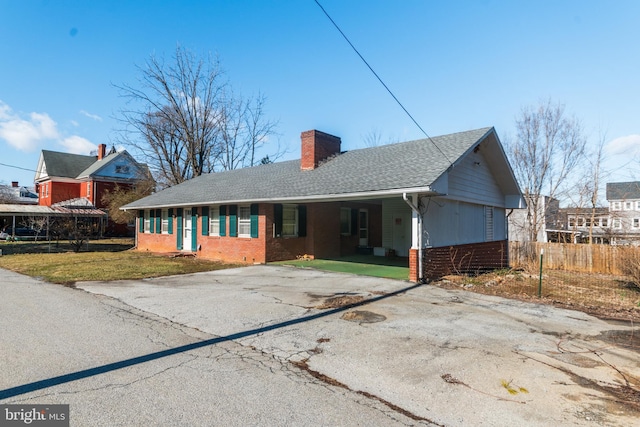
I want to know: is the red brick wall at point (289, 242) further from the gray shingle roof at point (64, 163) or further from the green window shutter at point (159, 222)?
the gray shingle roof at point (64, 163)

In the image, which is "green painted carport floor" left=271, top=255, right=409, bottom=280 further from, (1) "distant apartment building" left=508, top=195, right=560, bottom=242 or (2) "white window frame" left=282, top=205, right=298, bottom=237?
(1) "distant apartment building" left=508, top=195, right=560, bottom=242

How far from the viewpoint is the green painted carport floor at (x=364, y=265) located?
12.5 m

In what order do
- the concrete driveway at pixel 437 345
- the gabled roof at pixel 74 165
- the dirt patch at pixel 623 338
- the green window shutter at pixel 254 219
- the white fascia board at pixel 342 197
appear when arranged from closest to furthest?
the concrete driveway at pixel 437 345
the dirt patch at pixel 623 338
the white fascia board at pixel 342 197
the green window shutter at pixel 254 219
the gabled roof at pixel 74 165

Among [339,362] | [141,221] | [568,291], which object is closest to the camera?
[339,362]

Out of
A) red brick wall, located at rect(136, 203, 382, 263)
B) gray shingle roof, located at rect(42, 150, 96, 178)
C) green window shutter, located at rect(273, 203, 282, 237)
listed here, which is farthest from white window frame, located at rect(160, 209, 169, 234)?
gray shingle roof, located at rect(42, 150, 96, 178)

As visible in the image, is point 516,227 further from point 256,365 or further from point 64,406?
point 64,406

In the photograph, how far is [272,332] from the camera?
19.9 feet

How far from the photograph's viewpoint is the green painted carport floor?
41.0 feet

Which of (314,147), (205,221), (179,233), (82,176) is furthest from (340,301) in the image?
(82,176)

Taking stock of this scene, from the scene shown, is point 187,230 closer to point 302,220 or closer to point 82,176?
point 302,220

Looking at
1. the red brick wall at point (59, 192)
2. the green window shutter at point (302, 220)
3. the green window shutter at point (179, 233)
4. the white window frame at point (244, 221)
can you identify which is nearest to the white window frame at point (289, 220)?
the green window shutter at point (302, 220)

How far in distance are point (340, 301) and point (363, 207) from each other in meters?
11.0

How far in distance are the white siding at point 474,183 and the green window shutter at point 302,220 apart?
6.26 metres

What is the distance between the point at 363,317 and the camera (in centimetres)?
700
